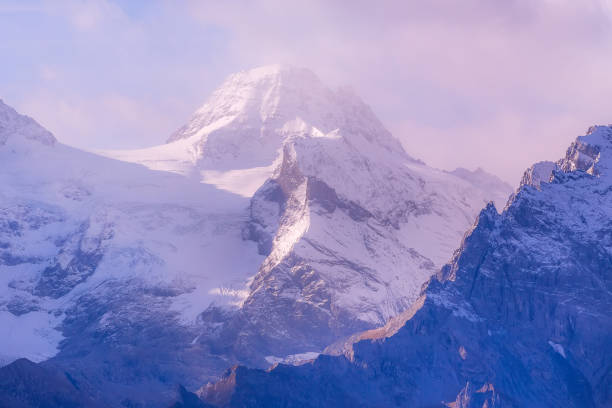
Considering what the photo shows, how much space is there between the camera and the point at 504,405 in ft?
656

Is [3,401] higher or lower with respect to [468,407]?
lower

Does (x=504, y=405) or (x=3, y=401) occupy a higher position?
(x=504, y=405)

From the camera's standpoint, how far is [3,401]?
19725 centimetres

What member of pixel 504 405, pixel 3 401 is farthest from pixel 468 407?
pixel 3 401

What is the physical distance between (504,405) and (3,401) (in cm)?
7007

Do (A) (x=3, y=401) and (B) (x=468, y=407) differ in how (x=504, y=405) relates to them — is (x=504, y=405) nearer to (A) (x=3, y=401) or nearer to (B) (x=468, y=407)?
(B) (x=468, y=407)

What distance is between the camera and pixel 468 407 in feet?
655

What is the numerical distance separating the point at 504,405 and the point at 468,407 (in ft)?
16.7

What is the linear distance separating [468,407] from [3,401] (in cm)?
6499
